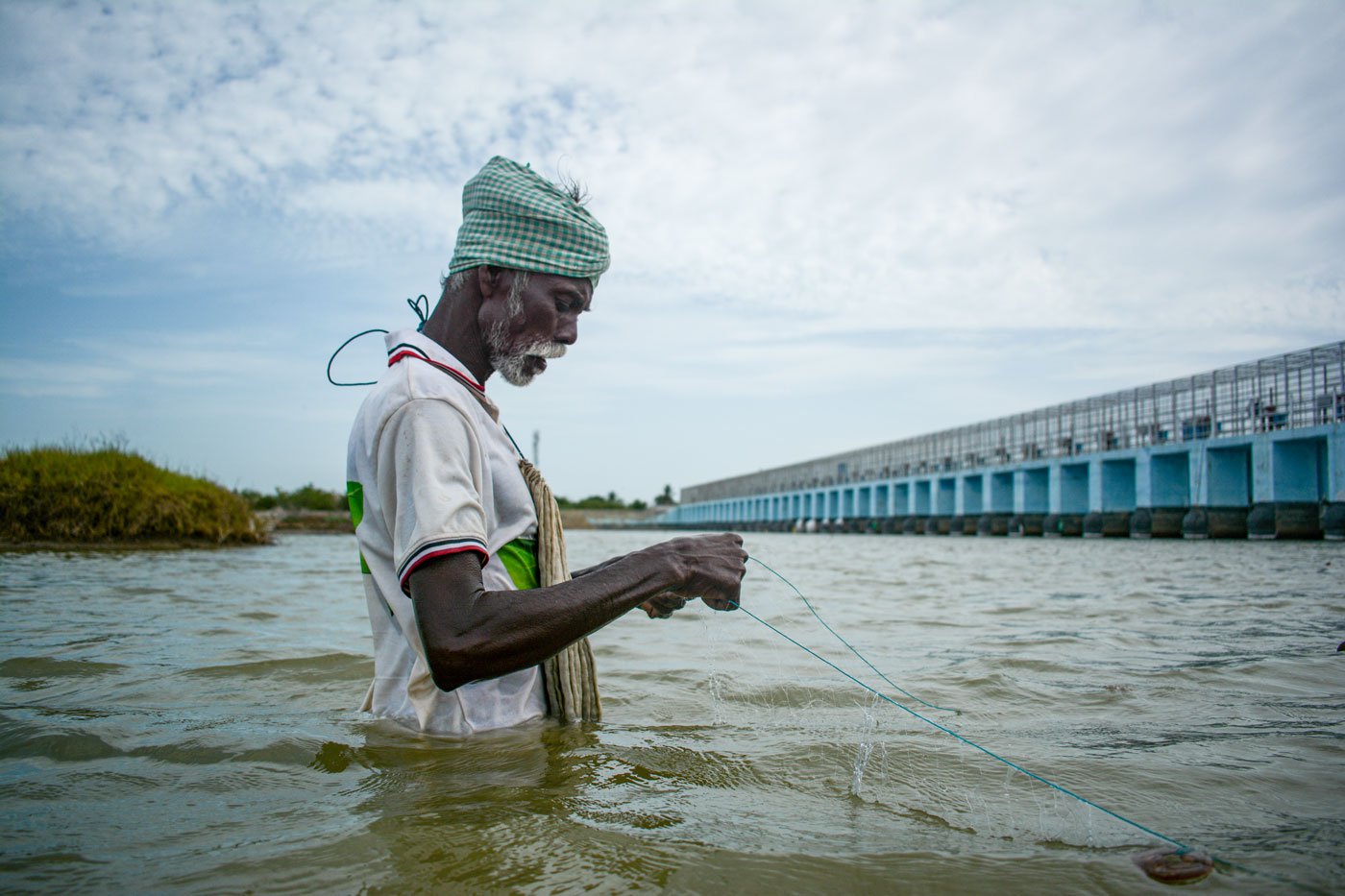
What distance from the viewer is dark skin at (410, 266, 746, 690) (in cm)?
169

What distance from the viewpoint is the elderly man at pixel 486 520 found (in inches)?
67.1

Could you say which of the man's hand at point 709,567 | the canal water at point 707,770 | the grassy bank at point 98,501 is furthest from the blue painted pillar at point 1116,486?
the man's hand at point 709,567

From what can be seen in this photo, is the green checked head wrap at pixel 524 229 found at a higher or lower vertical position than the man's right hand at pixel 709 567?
higher

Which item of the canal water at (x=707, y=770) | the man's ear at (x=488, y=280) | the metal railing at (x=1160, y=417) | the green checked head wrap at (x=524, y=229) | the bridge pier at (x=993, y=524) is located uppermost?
the metal railing at (x=1160, y=417)

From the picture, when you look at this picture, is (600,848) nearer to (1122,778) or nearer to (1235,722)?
(1122,778)

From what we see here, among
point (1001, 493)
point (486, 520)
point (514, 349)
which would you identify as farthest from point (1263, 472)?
point (486, 520)

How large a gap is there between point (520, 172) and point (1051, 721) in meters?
2.58

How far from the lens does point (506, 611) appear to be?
171cm

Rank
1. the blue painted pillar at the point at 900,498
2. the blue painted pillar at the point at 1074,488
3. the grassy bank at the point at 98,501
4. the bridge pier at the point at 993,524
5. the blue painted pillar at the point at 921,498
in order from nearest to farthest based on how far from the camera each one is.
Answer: the grassy bank at the point at 98,501, the blue painted pillar at the point at 1074,488, the bridge pier at the point at 993,524, the blue painted pillar at the point at 921,498, the blue painted pillar at the point at 900,498

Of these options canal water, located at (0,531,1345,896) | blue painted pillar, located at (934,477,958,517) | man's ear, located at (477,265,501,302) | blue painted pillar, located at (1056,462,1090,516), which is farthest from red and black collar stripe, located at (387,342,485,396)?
blue painted pillar, located at (934,477,958,517)

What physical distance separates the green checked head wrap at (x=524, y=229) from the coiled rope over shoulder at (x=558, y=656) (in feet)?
1.86

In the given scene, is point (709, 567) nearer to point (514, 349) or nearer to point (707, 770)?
point (707, 770)

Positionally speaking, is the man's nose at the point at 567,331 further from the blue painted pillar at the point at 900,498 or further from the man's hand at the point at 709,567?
the blue painted pillar at the point at 900,498

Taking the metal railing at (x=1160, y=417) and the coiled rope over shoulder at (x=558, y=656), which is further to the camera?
the metal railing at (x=1160, y=417)
